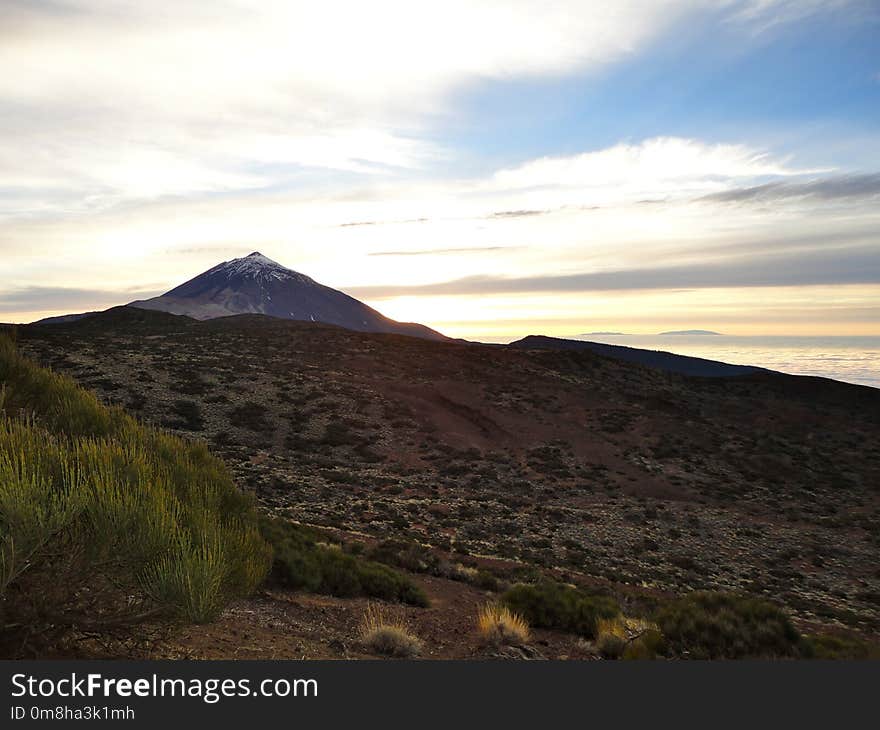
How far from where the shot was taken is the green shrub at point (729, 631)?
9.28 metres

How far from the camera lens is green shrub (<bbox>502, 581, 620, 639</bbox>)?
37.1ft

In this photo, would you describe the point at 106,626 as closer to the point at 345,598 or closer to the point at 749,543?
the point at 345,598

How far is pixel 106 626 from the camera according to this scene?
552cm

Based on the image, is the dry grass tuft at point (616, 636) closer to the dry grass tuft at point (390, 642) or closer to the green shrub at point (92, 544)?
the dry grass tuft at point (390, 642)

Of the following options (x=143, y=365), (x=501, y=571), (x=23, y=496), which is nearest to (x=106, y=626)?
(x=23, y=496)

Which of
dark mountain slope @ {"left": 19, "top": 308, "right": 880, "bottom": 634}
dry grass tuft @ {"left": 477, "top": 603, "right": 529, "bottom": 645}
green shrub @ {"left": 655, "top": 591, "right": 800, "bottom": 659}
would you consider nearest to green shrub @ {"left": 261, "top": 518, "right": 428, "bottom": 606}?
dry grass tuft @ {"left": 477, "top": 603, "right": 529, "bottom": 645}

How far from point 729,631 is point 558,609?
3.34m

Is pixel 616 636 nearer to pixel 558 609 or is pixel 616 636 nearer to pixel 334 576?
pixel 558 609

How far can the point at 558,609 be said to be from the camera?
37.9 feet

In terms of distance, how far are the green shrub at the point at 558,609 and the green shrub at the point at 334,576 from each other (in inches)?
85.7

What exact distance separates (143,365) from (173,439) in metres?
36.4

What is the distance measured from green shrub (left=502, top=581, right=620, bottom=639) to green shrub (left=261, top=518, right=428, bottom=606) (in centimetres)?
218

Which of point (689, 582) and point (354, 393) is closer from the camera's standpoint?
point (689, 582)

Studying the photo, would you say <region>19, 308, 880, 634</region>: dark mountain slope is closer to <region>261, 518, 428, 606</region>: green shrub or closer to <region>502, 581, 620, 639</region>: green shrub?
<region>261, 518, 428, 606</region>: green shrub
